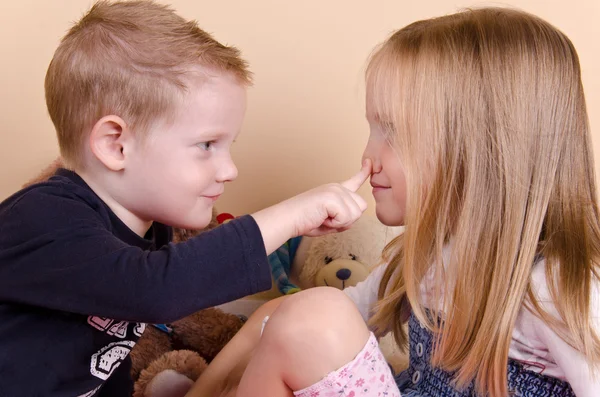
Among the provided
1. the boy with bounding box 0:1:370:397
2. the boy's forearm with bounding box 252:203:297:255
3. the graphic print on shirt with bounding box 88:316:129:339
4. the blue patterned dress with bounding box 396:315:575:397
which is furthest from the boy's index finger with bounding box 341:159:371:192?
the graphic print on shirt with bounding box 88:316:129:339

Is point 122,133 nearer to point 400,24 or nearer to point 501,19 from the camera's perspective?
point 501,19

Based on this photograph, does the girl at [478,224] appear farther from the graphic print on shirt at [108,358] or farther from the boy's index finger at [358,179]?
the graphic print on shirt at [108,358]

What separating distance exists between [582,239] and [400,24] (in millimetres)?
724

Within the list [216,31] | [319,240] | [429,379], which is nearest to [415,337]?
[429,379]

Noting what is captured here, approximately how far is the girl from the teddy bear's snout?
16.4 inches

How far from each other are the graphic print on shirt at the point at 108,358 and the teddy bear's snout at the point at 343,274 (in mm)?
539

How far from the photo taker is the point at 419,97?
94 cm

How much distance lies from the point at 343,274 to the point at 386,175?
17.5 inches

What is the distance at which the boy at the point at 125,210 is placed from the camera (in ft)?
2.57

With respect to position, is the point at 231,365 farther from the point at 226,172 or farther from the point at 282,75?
the point at 282,75

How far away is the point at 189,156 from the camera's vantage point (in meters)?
0.93

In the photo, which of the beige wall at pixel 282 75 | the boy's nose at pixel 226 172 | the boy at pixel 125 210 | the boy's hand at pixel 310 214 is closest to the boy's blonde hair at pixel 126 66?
the boy at pixel 125 210

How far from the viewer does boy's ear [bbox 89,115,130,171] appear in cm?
90

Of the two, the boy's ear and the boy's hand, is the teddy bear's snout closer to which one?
the boy's hand
